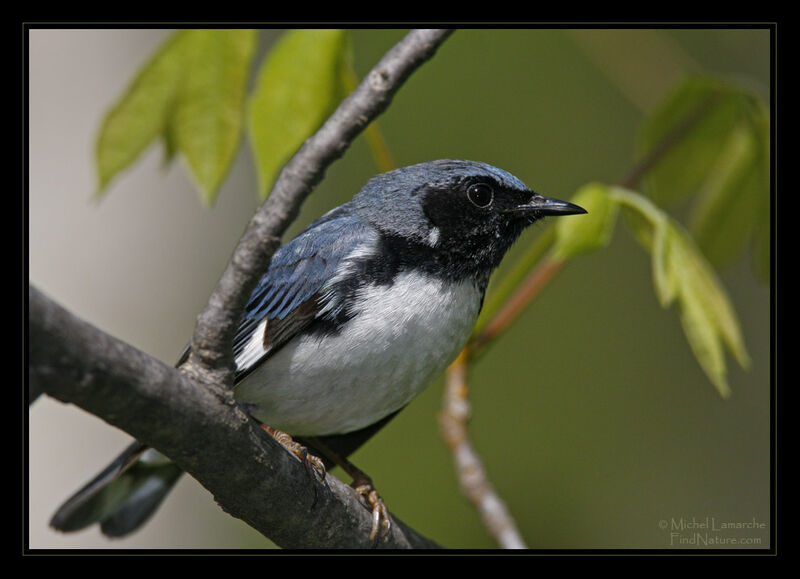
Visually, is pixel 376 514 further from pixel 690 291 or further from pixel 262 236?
pixel 262 236

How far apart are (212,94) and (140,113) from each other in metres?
0.21

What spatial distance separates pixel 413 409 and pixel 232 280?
277 cm

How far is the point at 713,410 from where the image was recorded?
5129 millimetres

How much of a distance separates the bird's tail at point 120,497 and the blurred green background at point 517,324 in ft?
2.74

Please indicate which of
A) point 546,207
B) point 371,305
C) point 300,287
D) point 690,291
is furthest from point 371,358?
point 690,291

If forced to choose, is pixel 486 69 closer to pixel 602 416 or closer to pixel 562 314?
pixel 562 314

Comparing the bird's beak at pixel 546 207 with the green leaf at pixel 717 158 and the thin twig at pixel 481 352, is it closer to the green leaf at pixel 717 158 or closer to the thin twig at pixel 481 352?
the thin twig at pixel 481 352

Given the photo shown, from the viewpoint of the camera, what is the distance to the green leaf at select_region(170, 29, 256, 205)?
246 cm

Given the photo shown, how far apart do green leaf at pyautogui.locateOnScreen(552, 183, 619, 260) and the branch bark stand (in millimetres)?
685

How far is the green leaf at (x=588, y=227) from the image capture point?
2430 mm

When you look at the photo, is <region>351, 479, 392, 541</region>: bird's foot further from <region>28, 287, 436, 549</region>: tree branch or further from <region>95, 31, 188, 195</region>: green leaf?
<region>95, 31, 188, 195</region>: green leaf

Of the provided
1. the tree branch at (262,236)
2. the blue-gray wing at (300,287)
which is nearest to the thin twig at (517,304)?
the blue-gray wing at (300,287)

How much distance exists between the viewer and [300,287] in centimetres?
273

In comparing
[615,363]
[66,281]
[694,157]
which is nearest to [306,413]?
[694,157]
